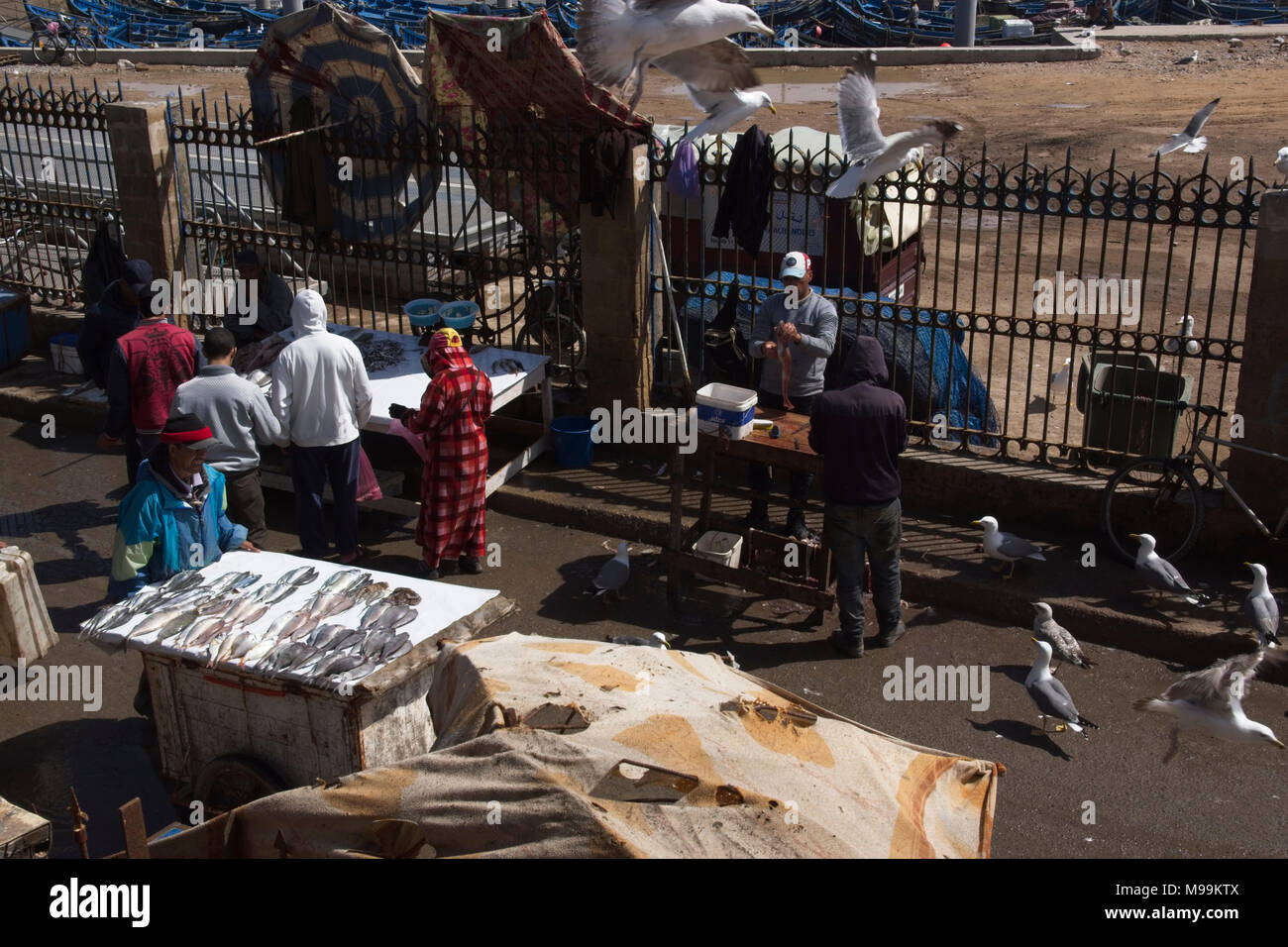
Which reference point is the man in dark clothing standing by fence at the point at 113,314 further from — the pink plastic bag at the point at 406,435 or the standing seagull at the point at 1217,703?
the standing seagull at the point at 1217,703

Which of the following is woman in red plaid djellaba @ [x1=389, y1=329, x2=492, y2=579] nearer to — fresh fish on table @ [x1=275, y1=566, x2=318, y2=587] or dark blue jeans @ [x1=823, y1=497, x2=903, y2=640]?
fresh fish on table @ [x1=275, y1=566, x2=318, y2=587]

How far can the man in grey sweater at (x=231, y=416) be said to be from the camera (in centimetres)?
721

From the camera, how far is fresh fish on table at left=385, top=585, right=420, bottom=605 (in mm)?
5422

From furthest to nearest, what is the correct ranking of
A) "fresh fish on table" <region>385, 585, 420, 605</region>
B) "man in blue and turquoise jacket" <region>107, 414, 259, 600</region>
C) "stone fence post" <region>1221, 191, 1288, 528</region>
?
"stone fence post" <region>1221, 191, 1288, 528</region>, "man in blue and turquoise jacket" <region>107, 414, 259, 600</region>, "fresh fish on table" <region>385, 585, 420, 605</region>

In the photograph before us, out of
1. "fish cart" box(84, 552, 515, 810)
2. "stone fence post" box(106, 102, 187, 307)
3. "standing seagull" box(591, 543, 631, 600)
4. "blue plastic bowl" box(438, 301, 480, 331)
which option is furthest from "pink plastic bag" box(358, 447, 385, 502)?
"stone fence post" box(106, 102, 187, 307)

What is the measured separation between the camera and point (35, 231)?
12.4 metres

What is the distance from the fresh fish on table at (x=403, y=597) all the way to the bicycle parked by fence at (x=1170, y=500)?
4.55 meters

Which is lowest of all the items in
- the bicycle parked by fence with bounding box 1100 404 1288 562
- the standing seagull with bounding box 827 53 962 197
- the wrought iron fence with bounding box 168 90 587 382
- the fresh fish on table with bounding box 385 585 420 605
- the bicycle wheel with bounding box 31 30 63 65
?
the bicycle parked by fence with bounding box 1100 404 1288 562

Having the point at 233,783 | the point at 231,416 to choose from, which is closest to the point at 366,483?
the point at 231,416

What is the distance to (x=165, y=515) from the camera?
5.95 metres

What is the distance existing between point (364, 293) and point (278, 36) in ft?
10.7

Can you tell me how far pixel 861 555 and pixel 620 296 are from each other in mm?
3110

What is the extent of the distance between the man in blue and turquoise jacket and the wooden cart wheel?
1.21 metres
